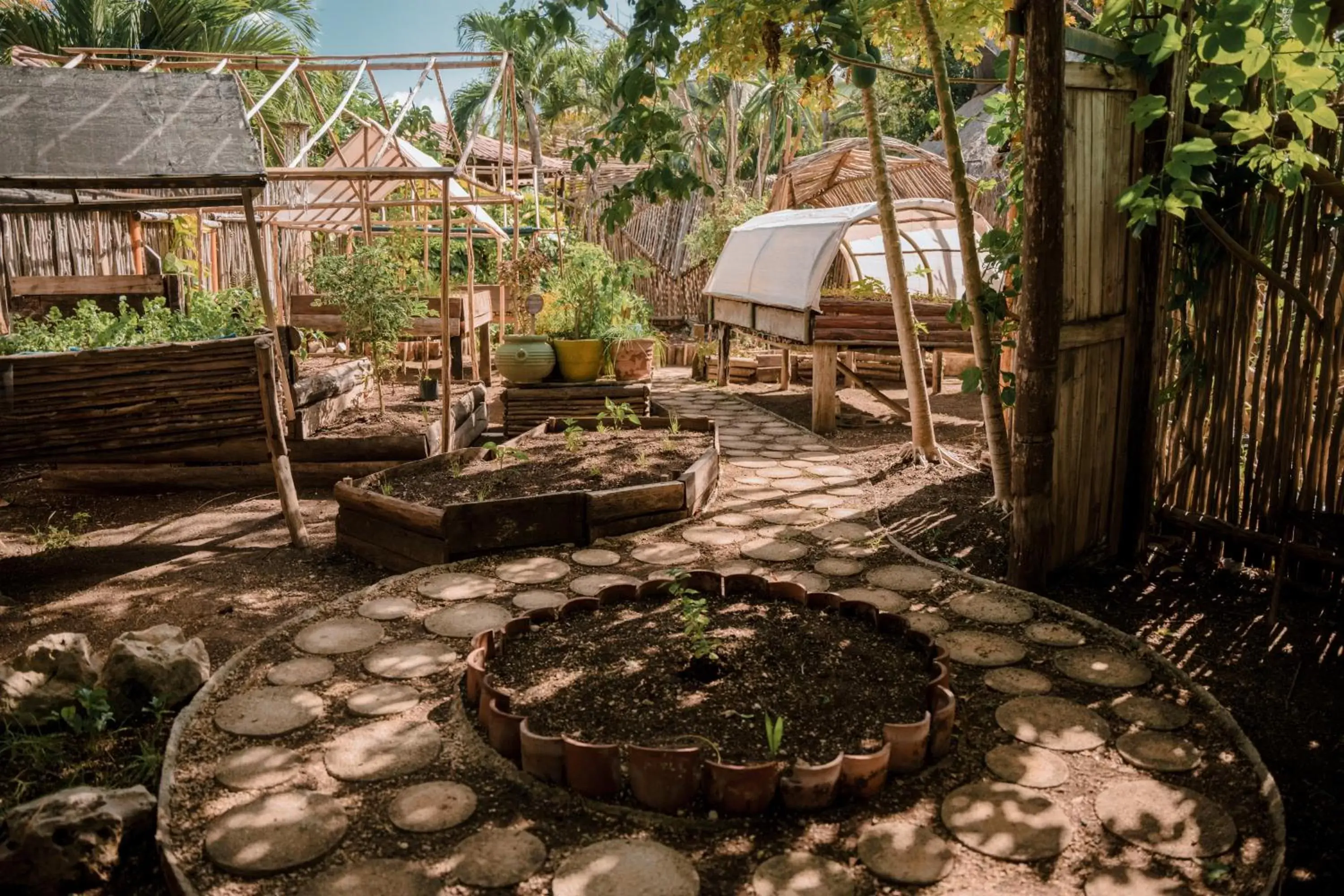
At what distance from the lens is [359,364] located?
8.15 metres

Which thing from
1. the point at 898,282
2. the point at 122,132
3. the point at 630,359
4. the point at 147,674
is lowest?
the point at 147,674

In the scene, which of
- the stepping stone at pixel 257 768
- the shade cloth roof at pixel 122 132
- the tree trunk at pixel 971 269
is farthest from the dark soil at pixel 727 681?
the shade cloth roof at pixel 122 132

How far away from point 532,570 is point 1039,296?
267 centimetres

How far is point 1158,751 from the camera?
279cm

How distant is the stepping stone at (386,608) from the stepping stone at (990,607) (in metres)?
2.39

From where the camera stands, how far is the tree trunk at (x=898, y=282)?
5902 millimetres

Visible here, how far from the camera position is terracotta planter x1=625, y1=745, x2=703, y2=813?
245 cm

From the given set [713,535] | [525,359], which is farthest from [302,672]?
[525,359]

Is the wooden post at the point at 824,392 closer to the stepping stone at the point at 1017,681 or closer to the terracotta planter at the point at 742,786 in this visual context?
the stepping stone at the point at 1017,681

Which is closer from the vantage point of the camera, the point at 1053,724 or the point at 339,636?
the point at 1053,724

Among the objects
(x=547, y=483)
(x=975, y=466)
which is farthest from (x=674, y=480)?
(x=975, y=466)

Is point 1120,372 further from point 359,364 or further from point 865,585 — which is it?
point 359,364

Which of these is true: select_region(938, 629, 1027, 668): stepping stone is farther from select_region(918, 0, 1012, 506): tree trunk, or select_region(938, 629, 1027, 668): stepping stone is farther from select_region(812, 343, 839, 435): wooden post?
select_region(812, 343, 839, 435): wooden post

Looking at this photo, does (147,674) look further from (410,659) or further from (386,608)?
(386,608)
